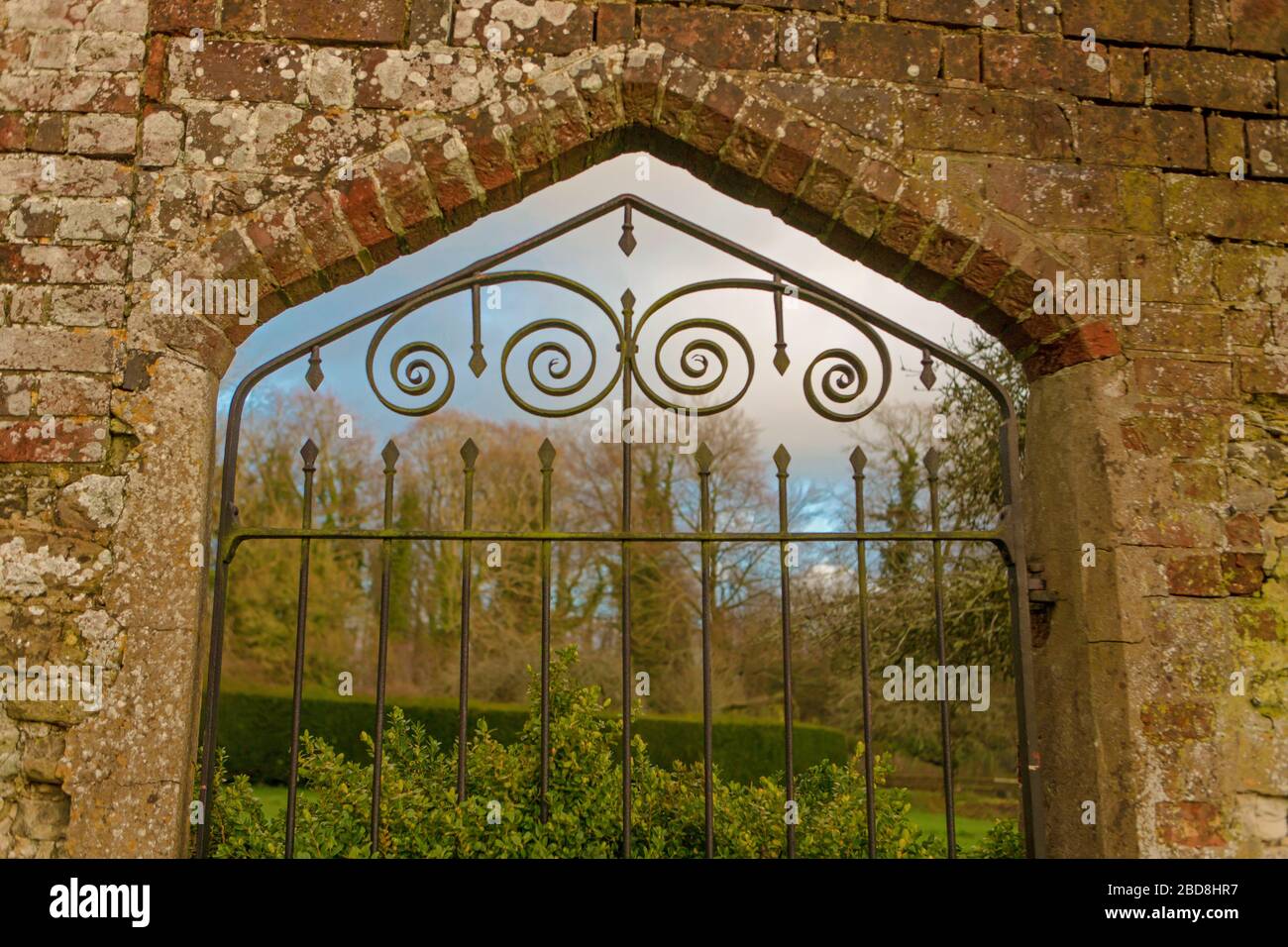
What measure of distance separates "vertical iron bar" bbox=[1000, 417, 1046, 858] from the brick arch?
38cm

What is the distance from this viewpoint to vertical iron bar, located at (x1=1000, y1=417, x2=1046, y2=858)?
2.70 m

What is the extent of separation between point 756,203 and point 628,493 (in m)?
1.18

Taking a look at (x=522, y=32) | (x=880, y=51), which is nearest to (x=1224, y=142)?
(x=880, y=51)

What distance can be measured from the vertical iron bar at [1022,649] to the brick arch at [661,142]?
0.38 meters

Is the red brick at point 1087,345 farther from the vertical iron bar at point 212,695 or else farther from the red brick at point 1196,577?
the vertical iron bar at point 212,695

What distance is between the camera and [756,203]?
314 cm

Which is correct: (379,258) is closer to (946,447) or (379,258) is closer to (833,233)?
(833,233)

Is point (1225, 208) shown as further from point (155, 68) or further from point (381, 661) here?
point (155, 68)

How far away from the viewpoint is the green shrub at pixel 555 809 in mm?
3682

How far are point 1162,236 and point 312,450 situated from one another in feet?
9.17

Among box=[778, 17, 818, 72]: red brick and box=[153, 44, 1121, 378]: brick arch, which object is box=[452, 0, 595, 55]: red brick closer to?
box=[153, 44, 1121, 378]: brick arch

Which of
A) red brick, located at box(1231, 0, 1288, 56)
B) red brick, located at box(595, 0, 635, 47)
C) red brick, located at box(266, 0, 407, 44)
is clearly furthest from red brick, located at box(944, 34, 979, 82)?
red brick, located at box(266, 0, 407, 44)

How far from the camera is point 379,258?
2971 mm

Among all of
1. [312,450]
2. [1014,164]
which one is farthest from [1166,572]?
[312,450]
